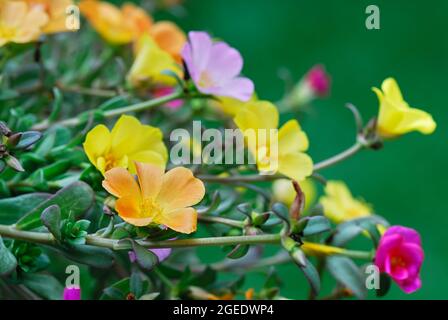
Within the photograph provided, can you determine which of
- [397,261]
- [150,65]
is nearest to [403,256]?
[397,261]

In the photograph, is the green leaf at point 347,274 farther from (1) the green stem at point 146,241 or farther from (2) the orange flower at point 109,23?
(2) the orange flower at point 109,23

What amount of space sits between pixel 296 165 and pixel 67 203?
120mm

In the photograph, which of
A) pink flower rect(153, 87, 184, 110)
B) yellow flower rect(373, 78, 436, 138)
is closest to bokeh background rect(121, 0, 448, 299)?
pink flower rect(153, 87, 184, 110)

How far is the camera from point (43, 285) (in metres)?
0.38

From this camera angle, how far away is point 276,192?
0.57 meters

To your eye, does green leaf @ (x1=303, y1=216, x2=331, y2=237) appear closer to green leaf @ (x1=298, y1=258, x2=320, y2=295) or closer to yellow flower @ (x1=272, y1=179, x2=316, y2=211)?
green leaf @ (x1=298, y1=258, x2=320, y2=295)

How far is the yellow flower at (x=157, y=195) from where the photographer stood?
1.07 feet

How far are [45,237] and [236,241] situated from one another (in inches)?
3.5

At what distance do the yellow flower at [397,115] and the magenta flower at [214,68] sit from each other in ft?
0.25

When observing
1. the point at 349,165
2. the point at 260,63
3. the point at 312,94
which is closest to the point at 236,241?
the point at 312,94

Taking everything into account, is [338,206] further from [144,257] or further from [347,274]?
[144,257]

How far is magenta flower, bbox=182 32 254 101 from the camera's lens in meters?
0.42

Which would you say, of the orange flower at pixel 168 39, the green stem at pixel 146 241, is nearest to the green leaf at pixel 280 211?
the green stem at pixel 146 241

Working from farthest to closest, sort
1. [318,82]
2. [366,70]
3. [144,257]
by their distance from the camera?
[366,70]
[318,82]
[144,257]
